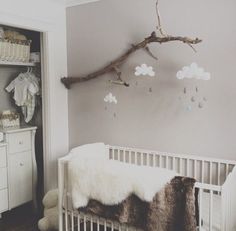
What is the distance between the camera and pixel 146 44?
287 cm

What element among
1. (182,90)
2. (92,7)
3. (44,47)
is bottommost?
(182,90)

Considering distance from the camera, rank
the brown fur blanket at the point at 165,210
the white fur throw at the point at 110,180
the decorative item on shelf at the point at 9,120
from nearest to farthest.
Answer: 1. the brown fur blanket at the point at 165,210
2. the white fur throw at the point at 110,180
3. the decorative item on shelf at the point at 9,120

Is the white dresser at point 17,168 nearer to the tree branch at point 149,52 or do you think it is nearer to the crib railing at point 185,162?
the crib railing at point 185,162

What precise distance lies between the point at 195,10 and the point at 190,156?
122cm

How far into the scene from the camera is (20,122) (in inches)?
153

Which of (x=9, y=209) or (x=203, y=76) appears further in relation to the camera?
(x=9, y=209)

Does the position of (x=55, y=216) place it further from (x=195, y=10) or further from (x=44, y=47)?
(x=195, y=10)

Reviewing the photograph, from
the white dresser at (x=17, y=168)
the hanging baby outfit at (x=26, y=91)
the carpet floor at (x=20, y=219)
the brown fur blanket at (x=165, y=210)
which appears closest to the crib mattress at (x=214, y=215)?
the brown fur blanket at (x=165, y=210)

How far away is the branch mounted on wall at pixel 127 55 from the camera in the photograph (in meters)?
2.67

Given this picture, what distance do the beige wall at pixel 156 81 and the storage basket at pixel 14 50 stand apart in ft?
1.61

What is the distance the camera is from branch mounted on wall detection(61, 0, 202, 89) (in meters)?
2.67

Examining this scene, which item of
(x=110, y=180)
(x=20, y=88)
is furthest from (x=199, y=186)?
(x=20, y=88)

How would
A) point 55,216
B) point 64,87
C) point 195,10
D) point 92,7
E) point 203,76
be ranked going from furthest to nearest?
point 64,87, point 92,7, point 55,216, point 195,10, point 203,76

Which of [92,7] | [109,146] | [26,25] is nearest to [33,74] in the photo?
[26,25]
